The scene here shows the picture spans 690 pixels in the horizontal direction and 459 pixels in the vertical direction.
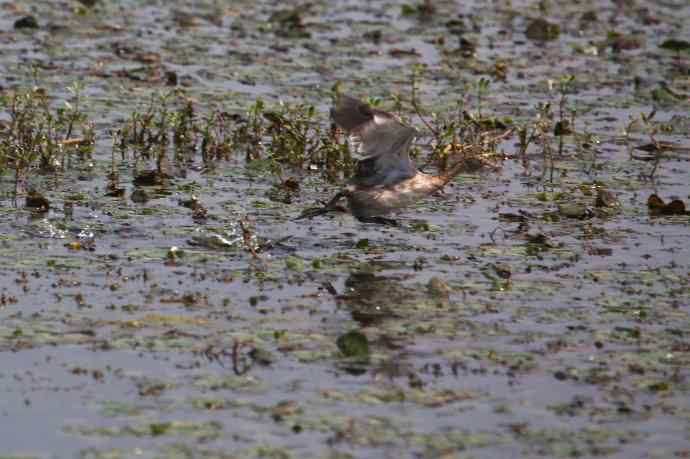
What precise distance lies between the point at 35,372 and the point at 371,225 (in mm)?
3770

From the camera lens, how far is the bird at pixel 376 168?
9242 millimetres

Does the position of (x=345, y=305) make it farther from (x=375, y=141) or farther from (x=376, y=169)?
(x=376, y=169)

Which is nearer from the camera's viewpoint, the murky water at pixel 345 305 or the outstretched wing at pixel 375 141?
the murky water at pixel 345 305

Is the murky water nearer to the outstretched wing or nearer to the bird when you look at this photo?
the bird

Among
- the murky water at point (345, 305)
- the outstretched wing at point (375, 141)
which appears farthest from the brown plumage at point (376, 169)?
the murky water at point (345, 305)

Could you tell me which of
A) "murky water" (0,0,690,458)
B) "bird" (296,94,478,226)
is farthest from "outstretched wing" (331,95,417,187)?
"murky water" (0,0,690,458)

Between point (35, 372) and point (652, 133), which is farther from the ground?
point (652, 133)

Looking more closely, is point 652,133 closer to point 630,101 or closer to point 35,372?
point 630,101

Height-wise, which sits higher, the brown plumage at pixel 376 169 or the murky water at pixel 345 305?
the brown plumage at pixel 376 169

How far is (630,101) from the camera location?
47.0ft

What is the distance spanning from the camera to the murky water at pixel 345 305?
6.44 meters

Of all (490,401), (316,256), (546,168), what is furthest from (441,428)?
(546,168)

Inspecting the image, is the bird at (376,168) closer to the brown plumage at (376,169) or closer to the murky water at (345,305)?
the brown plumage at (376,169)

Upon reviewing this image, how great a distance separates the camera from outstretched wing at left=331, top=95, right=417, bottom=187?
919 centimetres
